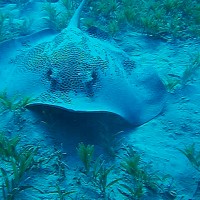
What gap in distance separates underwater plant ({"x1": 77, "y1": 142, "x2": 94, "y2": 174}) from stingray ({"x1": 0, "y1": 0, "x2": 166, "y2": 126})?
0.43m

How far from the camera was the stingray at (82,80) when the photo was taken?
3141 millimetres

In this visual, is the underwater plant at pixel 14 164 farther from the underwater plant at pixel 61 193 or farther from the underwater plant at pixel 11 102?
the underwater plant at pixel 11 102

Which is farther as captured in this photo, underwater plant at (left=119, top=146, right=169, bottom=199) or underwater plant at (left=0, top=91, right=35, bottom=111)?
underwater plant at (left=0, top=91, right=35, bottom=111)

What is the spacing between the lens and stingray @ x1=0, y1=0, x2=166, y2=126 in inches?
124

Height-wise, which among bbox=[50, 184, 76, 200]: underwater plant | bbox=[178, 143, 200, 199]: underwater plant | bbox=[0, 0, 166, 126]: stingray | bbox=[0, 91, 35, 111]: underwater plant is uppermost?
bbox=[0, 0, 166, 126]: stingray

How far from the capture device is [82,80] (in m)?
3.29

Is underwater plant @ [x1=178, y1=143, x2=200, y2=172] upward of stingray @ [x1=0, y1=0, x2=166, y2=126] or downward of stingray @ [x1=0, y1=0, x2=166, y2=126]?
downward

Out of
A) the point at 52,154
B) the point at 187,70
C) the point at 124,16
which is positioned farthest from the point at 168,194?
the point at 124,16

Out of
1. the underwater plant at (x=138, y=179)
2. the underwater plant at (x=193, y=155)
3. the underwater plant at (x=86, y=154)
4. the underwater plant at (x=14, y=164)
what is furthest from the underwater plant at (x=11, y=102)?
the underwater plant at (x=193, y=155)

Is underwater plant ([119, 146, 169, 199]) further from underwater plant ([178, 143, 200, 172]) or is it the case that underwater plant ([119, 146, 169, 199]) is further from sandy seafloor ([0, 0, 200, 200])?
underwater plant ([178, 143, 200, 172])

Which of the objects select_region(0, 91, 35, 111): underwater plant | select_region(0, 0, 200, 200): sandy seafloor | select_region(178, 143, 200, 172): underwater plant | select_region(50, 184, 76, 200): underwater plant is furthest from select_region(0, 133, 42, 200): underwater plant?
select_region(178, 143, 200, 172): underwater plant

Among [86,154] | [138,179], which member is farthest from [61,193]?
[138,179]

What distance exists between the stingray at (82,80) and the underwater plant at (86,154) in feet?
1.40

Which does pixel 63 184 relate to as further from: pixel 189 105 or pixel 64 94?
pixel 189 105
